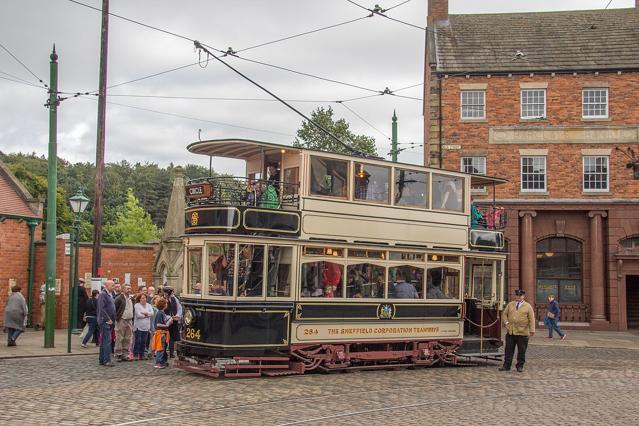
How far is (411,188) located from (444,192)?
1028 millimetres

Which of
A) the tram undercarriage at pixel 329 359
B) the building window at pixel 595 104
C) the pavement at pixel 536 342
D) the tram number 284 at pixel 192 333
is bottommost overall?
the pavement at pixel 536 342

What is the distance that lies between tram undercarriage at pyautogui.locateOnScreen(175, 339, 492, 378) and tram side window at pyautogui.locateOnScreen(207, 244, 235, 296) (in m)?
1.23

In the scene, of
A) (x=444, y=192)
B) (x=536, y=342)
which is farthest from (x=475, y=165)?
(x=444, y=192)

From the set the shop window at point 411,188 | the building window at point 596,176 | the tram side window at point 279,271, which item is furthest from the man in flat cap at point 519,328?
the building window at point 596,176

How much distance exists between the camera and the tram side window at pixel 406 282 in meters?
16.4

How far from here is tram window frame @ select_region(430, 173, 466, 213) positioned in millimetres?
17469

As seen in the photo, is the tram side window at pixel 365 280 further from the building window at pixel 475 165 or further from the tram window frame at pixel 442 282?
the building window at pixel 475 165

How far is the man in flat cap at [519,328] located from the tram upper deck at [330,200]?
190 centimetres

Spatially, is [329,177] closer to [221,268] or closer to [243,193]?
[243,193]

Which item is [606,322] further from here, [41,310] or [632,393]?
[41,310]

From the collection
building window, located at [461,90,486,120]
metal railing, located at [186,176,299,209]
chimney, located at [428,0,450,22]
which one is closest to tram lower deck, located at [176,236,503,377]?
metal railing, located at [186,176,299,209]

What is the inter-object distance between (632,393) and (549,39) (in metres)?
21.8

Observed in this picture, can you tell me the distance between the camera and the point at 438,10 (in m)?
34.3

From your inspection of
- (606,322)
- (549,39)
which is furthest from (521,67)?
(606,322)
